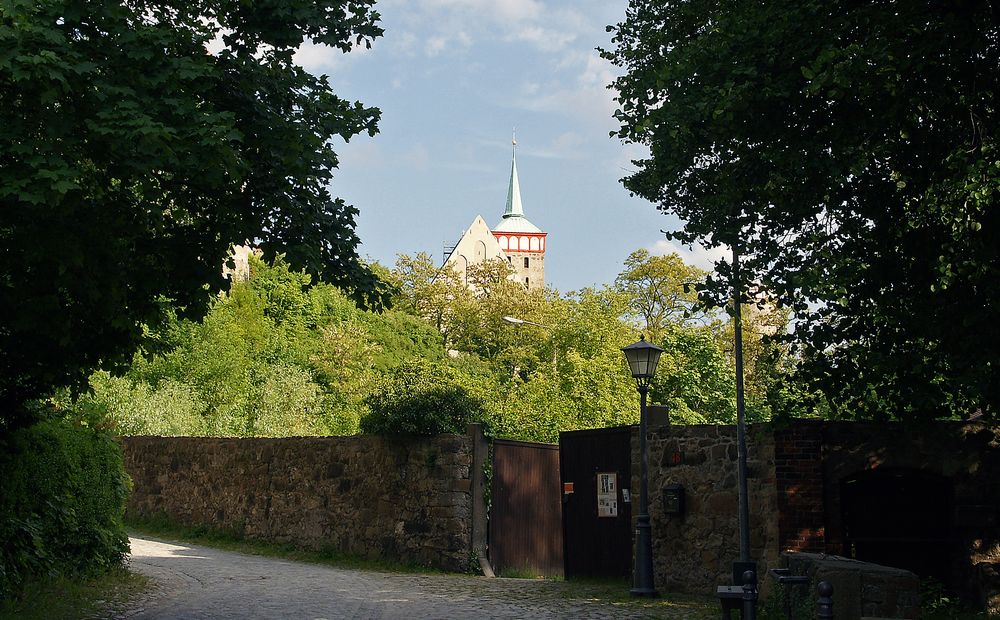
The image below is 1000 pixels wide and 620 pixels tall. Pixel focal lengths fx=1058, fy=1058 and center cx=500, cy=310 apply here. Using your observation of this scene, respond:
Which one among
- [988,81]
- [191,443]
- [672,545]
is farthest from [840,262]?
[191,443]

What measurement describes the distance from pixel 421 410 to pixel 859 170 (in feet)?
30.4

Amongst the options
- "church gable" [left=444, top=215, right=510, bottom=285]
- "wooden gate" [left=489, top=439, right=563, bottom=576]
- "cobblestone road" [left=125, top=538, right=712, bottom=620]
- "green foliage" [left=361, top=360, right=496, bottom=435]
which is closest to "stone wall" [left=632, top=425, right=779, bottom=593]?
"cobblestone road" [left=125, top=538, right=712, bottom=620]

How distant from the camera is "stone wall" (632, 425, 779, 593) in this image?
1344 cm

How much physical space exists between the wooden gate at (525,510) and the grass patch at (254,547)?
4.40ft

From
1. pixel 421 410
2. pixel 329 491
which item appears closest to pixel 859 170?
pixel 421 410

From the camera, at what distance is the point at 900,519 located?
12.9 metres

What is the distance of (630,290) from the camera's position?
186 feet

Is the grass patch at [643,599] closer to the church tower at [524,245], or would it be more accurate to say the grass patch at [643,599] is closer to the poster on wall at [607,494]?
the poster on wall at [607,494]

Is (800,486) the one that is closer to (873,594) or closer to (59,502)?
(873,594)

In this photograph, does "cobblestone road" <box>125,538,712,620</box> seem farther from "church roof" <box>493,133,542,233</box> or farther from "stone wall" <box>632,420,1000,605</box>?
"church roof" <box>493,133,542,233</box>

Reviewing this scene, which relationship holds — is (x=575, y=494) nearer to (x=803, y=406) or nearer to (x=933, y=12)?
(x=803, y=406)

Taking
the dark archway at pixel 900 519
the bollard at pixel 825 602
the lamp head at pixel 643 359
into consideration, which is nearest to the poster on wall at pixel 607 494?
the lamp head at pixel 643 359

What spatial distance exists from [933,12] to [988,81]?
35.9 inches

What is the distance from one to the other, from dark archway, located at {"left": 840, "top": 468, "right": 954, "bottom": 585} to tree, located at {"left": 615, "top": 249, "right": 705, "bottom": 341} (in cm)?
4193
